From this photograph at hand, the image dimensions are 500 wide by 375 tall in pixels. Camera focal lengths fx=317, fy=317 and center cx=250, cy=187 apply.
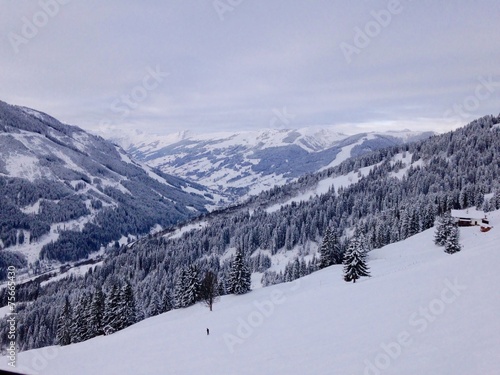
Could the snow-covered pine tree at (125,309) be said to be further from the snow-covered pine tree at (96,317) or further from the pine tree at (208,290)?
the pine tree at (208,290)

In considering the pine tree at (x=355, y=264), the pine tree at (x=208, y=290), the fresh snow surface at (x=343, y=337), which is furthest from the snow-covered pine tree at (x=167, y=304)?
the pine tree at (x=355, y=264)

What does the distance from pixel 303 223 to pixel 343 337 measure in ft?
398

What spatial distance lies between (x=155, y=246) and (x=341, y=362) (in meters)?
150

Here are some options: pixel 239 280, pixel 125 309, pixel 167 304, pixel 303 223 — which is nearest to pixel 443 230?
pixel 239 280

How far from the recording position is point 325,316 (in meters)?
23.5

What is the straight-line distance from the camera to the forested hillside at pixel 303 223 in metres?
92.1

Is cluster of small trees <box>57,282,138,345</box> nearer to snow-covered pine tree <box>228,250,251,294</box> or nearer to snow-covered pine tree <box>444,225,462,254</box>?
snow-covered pine tree <box>228,250,251,294</box>

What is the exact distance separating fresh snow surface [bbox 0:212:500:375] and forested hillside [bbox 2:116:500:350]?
142 feet

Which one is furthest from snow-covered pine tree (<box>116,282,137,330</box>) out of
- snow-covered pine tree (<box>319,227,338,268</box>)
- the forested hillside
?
snow-covered pine tree (<box>319,227,338,268</box>)

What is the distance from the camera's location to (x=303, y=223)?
138 meters

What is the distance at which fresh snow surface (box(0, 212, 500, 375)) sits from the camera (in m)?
13.2

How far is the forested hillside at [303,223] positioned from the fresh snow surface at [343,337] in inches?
1706

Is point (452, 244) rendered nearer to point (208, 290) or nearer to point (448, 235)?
point (448, 235)

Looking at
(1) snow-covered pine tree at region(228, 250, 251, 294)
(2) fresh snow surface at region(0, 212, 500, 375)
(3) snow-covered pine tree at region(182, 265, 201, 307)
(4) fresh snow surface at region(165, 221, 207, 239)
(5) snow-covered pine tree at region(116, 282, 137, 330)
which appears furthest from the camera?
(4) fresh snow surface at region(165, 221, 207, 239)
